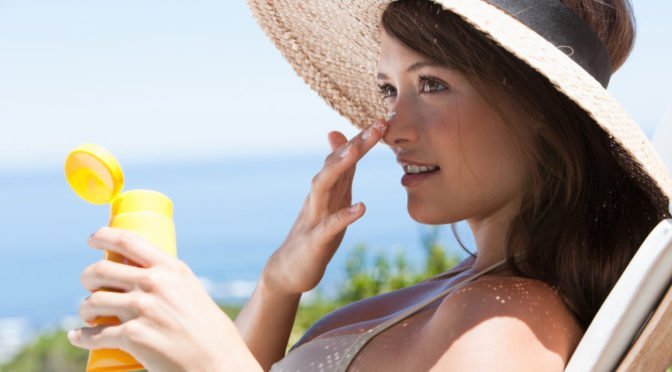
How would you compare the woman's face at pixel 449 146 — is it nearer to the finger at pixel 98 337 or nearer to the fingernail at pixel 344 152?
the fingernail at pixel 344 152

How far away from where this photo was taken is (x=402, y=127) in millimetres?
1749

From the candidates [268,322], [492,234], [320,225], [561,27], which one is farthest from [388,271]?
[561,27]

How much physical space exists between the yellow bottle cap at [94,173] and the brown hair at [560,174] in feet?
1.96

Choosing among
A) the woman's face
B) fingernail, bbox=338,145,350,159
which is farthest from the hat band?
fingernail, bbox=338,145,350,159

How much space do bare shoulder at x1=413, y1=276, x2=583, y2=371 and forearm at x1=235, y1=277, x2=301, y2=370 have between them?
0.61m

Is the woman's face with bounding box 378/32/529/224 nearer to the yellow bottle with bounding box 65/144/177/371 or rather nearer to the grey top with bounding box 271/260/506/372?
the grey top with bounding box 271/260/506/372

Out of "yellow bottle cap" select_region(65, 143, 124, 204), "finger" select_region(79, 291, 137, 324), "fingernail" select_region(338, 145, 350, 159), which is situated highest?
"yellow bottle cap" select_region(65, 143, 124, 204)

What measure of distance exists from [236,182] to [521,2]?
4570 cm

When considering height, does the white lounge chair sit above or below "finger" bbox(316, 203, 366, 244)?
below

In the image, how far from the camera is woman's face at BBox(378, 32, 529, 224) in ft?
5.56

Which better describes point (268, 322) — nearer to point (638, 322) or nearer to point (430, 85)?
point (430, 85)

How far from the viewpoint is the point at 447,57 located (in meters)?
1.67

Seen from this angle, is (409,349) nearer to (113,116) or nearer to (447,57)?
(447,57)

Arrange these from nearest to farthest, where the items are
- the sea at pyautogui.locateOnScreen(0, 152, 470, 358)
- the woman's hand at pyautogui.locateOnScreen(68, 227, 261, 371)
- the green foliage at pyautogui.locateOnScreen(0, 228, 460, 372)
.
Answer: the woman's hand at pyautogui.locateOnScreen(68, 227, 261, 371) < the green foliage at pyautogui.locateOnScreen(0, 228, 460, 372) < the sea at pyautogui.locateOnScreen(0, 152, 470, 358)
